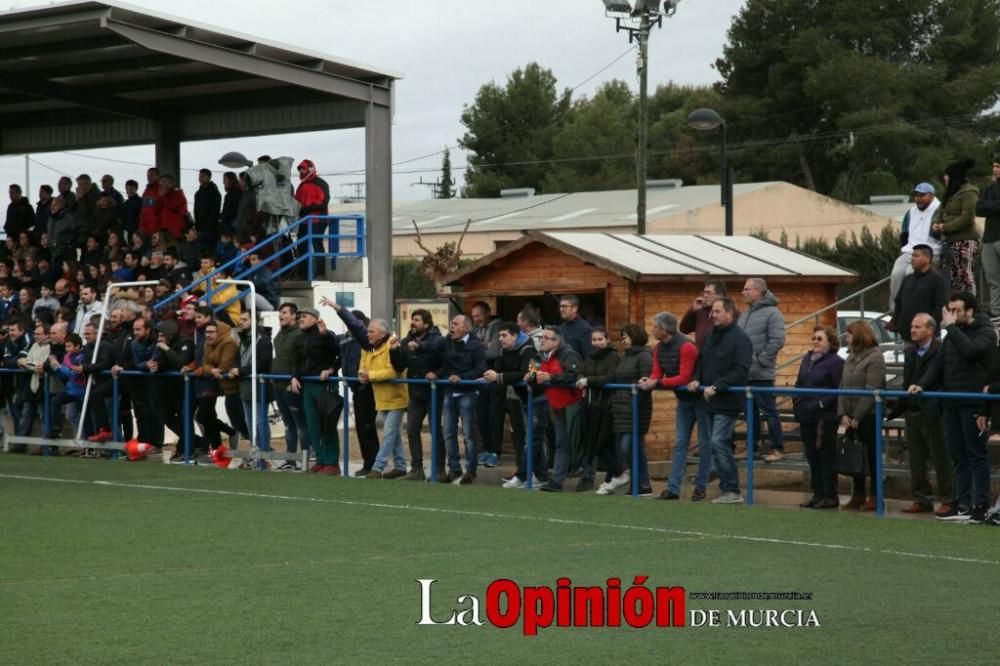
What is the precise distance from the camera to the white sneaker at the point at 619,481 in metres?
16.1

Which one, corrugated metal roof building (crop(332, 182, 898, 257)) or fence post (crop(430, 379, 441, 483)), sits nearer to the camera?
fence post (crop(430, 379, 441, 483))

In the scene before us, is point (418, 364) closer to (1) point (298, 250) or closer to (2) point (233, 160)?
(1) point (298, 250)

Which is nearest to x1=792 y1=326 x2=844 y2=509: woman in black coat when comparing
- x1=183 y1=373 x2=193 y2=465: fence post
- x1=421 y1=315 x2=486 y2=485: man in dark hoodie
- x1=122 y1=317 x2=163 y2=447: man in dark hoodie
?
x1=421 y1=315 x2=486 y2=485: man in dark hoodie

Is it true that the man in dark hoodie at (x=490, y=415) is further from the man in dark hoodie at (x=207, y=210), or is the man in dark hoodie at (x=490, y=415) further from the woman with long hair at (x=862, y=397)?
the man in dark hoodie at (x=207, y=210)

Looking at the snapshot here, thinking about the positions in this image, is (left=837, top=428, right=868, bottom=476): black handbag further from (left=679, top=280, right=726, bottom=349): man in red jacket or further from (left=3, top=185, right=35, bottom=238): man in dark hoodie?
(left=3, top=185, right=35, bottom=238): man in dark hoodie

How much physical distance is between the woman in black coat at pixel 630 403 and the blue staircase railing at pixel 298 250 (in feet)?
27.8

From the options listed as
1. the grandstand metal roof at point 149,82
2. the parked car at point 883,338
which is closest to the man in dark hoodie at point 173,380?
the grandstand metal roof at point 149,82

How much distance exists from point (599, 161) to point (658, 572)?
7640cm

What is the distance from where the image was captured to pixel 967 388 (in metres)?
13.4

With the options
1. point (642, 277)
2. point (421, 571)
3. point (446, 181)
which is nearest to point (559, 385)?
point (642, 277)

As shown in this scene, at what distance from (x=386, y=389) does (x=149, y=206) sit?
1051 centimetres

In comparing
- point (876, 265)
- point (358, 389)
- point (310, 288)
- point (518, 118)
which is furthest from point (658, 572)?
point (518, 118)

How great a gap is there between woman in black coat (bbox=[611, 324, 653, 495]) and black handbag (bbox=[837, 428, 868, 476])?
A: 86.1 inches

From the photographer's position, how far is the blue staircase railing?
23.6 meters
